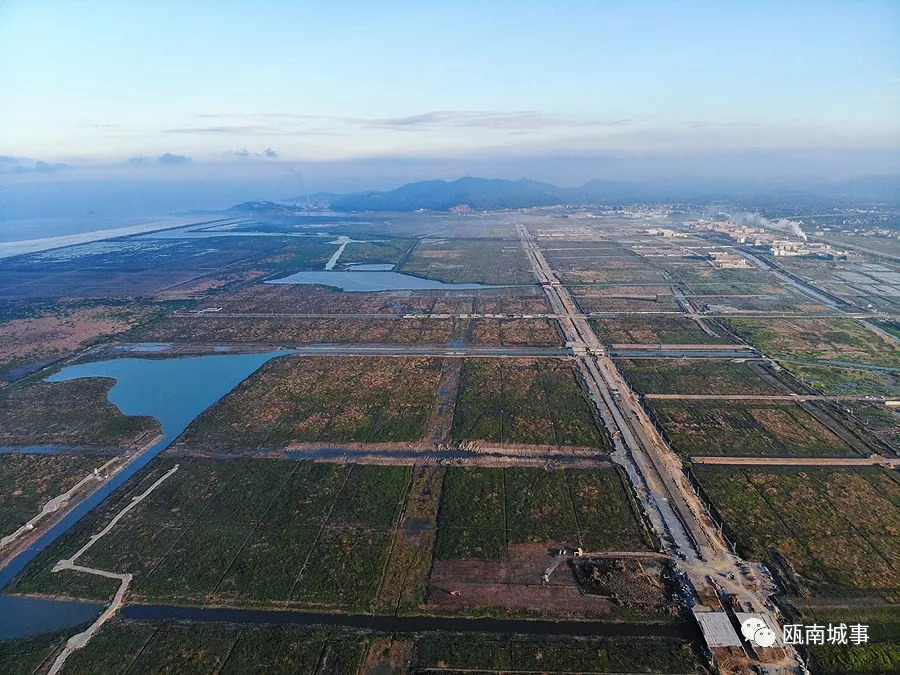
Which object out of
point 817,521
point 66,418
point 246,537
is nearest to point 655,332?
point 817,521

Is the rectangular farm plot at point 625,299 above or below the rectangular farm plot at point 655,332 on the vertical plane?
below

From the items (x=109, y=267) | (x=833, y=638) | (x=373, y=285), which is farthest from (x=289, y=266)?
(x=833, y=638)

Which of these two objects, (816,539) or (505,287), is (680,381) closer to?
(816,539)

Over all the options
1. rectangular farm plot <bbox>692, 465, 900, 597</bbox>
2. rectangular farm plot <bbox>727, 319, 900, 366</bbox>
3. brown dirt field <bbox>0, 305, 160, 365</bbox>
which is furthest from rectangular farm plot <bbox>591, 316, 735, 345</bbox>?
brown dirt field <bbox>0, 305, 160, 365</bbox>

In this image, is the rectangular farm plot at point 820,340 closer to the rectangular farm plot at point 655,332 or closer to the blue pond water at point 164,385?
the rectangular farm plot at point 655,332

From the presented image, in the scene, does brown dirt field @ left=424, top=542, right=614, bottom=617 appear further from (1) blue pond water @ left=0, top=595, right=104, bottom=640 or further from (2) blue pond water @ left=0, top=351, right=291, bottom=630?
(2) blue pond water @ left=0, top=351, right=291, bottom=630

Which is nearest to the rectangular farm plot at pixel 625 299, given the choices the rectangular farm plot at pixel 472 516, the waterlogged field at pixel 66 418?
the rectangular farm plot at pixel 472 516

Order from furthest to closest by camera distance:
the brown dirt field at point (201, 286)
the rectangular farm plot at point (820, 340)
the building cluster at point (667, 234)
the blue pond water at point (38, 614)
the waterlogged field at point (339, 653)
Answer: the building cluster at point (667, 234) → the brown dirt field at point (201, 286) → the rectangular farm plot at point (820, 340) → the blue pond water at point (38, 614) → the waterlogged field at point (339, 653)
